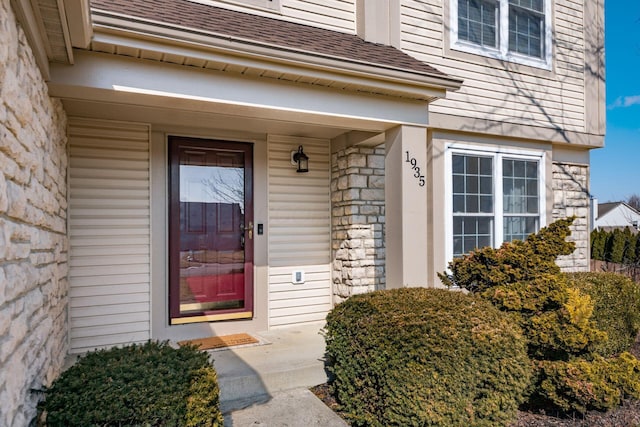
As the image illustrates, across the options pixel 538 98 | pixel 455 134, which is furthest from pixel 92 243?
pixel 538 98

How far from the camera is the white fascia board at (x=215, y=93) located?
9.73 ft

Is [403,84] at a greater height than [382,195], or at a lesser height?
greater

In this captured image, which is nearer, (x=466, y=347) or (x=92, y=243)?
(x=466, y=347)

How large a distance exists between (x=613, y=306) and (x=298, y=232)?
349 centimetres

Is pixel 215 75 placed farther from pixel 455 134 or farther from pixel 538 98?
pixel 538 98

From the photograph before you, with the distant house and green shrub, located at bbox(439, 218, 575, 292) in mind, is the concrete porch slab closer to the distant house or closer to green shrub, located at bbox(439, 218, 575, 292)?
green shrub, located at bbox(439, 218, 575, 292)

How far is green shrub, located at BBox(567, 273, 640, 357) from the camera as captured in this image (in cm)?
430

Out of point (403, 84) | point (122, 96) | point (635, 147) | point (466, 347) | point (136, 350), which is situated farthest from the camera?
point (635, 147)

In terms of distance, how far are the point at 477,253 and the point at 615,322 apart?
6.47ft

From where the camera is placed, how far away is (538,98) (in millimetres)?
6270

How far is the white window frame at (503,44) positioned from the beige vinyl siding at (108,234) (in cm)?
409

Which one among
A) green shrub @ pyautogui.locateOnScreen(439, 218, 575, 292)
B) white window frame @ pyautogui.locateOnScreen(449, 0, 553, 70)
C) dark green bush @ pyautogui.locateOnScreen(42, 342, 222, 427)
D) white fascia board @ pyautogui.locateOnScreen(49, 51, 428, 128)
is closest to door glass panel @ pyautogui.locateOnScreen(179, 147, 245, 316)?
white fascia board @ pyautogui.locateOnScreen(49, 51, 428, 128)

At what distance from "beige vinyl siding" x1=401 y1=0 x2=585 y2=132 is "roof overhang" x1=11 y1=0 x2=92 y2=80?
3777 mm

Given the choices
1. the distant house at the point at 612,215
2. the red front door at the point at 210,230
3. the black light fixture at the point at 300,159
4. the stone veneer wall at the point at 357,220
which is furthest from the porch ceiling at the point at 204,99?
the distant house at the point at 612,215
